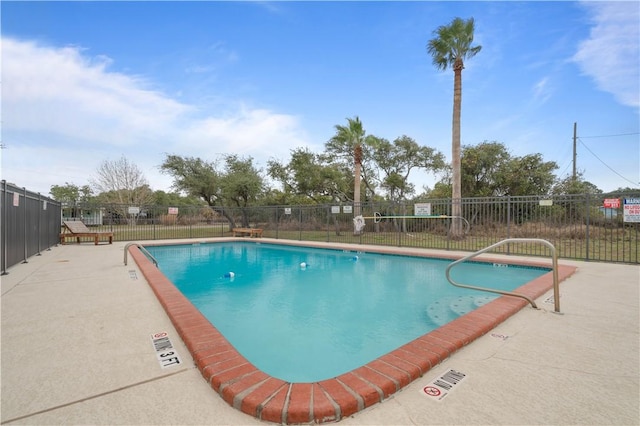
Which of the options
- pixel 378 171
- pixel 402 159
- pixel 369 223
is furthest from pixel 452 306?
pixel 378 171

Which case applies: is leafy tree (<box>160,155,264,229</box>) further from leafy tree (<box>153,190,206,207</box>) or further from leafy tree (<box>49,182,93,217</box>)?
leafy tree (<box>49,182,93,217</box>)

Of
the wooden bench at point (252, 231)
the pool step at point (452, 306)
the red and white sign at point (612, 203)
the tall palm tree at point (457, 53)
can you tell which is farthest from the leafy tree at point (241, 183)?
the red and white sign at point (612, 203)

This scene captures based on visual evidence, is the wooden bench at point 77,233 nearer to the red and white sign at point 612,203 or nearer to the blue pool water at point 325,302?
the blue pool water at point 325,302

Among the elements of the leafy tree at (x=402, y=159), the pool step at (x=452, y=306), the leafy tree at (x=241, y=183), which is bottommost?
the pool step at (x=452, y=306)

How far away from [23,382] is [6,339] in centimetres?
118

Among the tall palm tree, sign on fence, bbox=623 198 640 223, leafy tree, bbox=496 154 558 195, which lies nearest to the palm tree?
the tall palm tree

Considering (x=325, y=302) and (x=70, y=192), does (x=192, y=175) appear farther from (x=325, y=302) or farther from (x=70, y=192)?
(x=70, y=192)

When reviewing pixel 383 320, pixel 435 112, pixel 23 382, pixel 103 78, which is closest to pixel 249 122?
pixel 103 78

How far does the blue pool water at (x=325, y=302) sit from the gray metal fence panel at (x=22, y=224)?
3.24 meters

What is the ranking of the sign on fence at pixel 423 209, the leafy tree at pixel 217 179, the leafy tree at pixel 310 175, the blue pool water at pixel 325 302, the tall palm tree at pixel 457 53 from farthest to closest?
1. the leafy tree at pixel 310 175
2. the leafy tree at pixel 217 179
3. the tall palm tree at pixel 457 53
4. the sign on fence at pixel 423 209
5. the blue pool water at pixel 325 302

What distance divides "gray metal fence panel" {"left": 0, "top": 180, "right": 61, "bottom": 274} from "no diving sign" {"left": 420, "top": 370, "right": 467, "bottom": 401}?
7989mm

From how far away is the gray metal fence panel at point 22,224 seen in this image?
5.93 m

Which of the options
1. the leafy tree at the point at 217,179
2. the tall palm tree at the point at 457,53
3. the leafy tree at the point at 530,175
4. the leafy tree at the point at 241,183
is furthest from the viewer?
the leafy tree at the point at 217,179

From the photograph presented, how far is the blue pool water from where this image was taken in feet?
10.9
